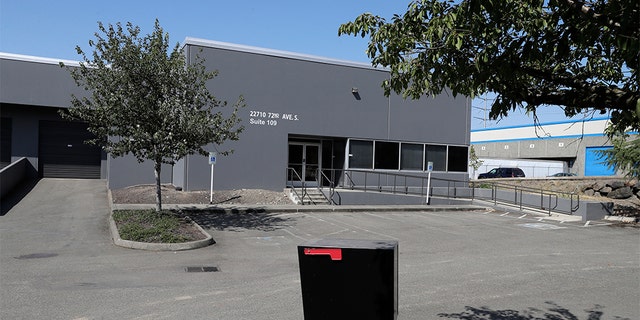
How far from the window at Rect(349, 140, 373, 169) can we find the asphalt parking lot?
665cm

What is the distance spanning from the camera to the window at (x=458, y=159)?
84.4 feet

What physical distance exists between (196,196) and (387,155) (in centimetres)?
952

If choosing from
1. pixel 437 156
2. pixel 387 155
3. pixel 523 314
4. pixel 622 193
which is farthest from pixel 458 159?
pixel 523 314

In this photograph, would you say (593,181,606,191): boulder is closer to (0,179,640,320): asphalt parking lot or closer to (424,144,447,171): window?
(424,144,447,171): window

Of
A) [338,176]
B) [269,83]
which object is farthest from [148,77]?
[338,176]

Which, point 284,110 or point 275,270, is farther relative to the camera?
point 284,110

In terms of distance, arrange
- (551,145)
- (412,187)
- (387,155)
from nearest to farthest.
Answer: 1. (387,155)
2. (412,187)
3. (551,145)

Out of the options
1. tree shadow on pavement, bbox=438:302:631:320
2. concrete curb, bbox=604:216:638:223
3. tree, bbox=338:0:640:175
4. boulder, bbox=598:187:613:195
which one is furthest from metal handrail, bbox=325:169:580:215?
tree, bbox=338:0:640:175

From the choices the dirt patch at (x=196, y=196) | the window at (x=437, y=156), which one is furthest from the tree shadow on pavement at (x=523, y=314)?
the window at (x=437, y=156)

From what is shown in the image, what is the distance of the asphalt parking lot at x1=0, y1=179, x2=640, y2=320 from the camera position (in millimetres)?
6512

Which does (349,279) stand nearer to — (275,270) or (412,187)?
(275,270)

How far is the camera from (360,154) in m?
23.3

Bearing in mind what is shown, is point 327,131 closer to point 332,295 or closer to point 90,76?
point 90,76

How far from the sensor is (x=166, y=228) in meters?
12.1
